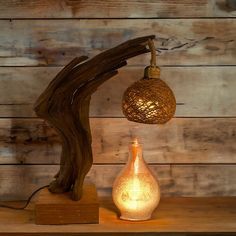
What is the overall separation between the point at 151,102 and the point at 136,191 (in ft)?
0.82

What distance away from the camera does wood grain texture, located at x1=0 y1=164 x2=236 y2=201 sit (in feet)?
4.82

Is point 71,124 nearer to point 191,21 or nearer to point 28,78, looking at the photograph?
point 28,78

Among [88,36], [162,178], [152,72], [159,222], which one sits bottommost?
[159,222]

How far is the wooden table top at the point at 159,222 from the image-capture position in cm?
117

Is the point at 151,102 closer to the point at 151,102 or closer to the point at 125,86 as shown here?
the point at 151,102

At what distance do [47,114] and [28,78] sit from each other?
0.30 metres

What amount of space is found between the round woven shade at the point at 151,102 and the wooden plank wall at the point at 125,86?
0.25 metres

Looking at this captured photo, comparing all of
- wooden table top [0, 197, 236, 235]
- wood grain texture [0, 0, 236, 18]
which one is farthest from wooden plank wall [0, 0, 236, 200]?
wooden table top [0, 197, 236, 235]

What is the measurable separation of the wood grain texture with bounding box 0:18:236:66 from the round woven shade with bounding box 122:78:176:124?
0.26 m

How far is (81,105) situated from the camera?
3.92ft

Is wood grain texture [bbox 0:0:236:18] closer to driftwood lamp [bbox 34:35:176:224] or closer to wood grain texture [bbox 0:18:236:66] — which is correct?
wood grain texture [bbox 0:18:236:66]

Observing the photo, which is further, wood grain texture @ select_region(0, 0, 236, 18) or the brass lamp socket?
wood grain texture @ select_region(0, 0, 236, 18)

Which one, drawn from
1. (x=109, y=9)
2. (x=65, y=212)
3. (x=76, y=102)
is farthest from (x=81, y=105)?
(x=109, y=9)

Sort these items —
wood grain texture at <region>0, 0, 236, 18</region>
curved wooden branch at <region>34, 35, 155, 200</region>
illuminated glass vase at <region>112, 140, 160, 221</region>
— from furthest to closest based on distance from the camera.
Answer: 1. wood grain texture at <region>0, 0, 236, 18</region>
2. illuminated glass vase at <region>112, 140, 160, 221</region>
3. curved wooden branch at <region>34, 35, 155, 200</region>
